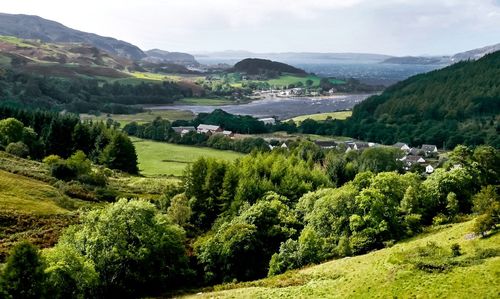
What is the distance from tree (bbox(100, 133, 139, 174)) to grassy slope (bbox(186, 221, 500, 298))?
7591cm

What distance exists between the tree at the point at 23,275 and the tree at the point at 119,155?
266 feet

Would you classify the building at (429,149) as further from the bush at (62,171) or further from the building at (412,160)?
the bush at (62,171)

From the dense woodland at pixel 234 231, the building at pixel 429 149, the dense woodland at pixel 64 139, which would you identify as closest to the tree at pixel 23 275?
the dense woodland at pixel 234 231

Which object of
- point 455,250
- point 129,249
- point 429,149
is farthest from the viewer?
point 429,149

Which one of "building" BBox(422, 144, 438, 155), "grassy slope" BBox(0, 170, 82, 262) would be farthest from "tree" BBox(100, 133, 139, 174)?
"building" BBox(422, 144, 438, 155)

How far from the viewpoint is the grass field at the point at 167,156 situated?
130 metres

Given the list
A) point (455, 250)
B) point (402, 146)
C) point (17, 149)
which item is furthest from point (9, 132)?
point (402, 146)

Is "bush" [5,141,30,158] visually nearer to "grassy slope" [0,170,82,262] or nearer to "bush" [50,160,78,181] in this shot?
"bush" [50,160,78,181]

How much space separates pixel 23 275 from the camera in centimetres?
3956

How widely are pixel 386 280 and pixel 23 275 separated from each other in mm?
27396

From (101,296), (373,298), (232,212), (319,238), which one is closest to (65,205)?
(232,212)

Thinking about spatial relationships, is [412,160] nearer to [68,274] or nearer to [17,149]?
[17,149]

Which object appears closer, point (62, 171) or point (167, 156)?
point (62, 171)

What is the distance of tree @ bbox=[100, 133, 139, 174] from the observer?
120 meters
